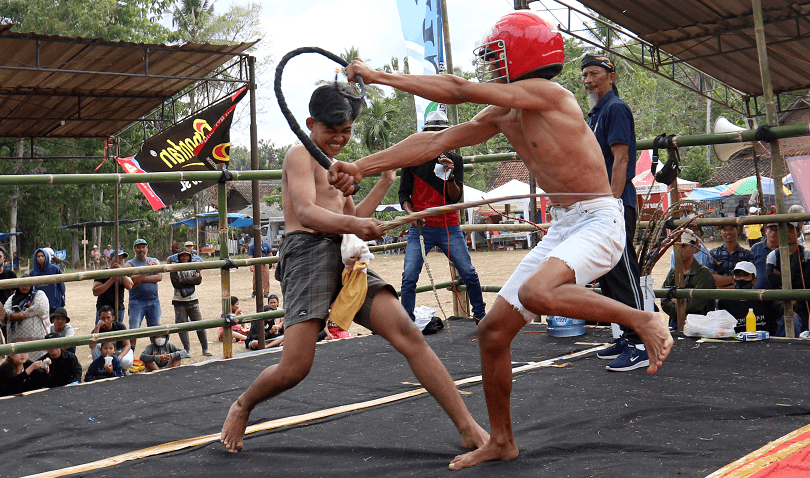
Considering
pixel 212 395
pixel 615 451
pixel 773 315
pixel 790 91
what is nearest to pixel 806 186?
pixel 773 315

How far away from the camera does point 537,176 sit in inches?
105

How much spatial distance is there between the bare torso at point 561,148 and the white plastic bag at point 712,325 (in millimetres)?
2378

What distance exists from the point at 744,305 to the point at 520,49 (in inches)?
141

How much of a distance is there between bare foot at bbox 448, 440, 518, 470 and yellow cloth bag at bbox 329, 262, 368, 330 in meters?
0.73

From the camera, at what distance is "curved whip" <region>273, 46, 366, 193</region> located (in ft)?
8.43

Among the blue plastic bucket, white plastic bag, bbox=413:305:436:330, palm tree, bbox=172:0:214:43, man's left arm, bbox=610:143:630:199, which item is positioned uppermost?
palm tree, bbox=172:0:214:43

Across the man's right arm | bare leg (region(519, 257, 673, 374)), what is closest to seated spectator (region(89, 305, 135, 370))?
the man's right arm

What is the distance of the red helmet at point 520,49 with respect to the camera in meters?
2.57

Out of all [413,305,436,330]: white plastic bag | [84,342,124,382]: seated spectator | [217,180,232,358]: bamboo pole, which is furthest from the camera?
[84,342,124,382]: seated spectator

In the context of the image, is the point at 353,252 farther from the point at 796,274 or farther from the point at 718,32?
the point at 718,32

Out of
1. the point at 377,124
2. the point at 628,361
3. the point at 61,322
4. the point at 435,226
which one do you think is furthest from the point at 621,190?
the point at 377,124

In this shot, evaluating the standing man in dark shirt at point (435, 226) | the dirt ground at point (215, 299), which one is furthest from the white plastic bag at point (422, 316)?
the dirt ground at point (215, 299)

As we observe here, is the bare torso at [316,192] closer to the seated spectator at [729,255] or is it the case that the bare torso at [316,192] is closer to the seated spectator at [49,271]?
the seated spectator at [729,255]

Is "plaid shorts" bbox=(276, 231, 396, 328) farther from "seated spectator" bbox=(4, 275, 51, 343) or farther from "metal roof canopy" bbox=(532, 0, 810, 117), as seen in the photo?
"metal roof canopy" bbox=(532, 0, 810, 117)
